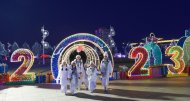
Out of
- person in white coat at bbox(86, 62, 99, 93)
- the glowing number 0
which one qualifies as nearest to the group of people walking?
person in white coat at bbox(86, 62, 99, 93)

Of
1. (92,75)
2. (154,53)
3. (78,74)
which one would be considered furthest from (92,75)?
(154,53)

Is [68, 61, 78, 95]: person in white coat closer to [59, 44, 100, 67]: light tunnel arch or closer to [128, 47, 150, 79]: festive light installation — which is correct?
[59, 44, 100, 67]: light tunnel arch

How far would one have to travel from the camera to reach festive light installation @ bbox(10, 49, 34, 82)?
24766 mm

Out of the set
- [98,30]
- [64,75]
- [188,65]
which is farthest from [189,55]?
[98,30]

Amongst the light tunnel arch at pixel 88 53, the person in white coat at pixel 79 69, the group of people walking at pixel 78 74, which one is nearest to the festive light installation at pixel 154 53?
the light tunnel arch at pixel 88 53

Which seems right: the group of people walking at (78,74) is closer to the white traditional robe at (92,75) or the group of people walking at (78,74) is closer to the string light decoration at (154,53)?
the white traditional robe at (92,75)

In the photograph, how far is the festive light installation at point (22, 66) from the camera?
2477cm

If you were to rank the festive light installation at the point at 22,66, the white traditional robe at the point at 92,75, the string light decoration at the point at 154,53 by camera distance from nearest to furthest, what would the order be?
the white traditional robe at the point at 92,75, the festive light installation at the point at 22,66, the string light decoration at the point at 154,53

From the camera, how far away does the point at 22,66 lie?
2495 cm

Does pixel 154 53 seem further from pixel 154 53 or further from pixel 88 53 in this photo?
pixel 88 53

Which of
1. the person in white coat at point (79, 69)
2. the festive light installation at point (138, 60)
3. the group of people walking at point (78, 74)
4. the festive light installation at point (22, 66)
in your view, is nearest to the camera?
the group of people walking at point (78, 74)

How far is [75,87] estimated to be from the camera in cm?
1961

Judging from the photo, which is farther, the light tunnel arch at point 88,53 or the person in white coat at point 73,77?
the light tunnel arch at point 88,53

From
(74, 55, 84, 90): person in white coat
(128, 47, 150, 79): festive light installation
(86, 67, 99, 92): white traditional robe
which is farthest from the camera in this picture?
(128, 47, 150, 79): festive light installation
